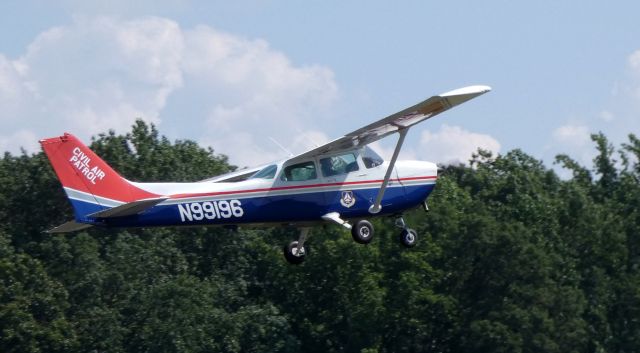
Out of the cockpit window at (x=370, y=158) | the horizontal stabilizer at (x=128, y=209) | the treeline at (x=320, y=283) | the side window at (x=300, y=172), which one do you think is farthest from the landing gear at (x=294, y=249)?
the treeline at (x=320, y=283)

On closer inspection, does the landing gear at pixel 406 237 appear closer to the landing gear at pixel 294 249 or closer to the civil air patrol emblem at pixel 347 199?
the civil air patrol emblem at pixel 347 199

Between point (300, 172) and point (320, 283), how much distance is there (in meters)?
25.8

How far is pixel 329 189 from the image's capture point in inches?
1091

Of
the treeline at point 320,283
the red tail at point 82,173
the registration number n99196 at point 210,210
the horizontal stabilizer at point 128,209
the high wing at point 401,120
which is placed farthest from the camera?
the treeline at point 320,283

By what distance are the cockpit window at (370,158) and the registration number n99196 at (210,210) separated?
2917mm

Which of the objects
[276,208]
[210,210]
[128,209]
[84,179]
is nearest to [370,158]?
[276,208]

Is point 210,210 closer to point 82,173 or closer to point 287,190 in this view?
point 287,190

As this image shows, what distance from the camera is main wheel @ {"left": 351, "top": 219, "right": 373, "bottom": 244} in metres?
28.2

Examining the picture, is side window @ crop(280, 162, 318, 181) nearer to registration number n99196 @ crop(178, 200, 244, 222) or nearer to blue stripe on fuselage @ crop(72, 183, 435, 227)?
blue stripe on fuselage @ crop(72, 183, 435, 227)

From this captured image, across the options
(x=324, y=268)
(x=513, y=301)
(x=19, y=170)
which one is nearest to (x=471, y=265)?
(x=513, y=301)

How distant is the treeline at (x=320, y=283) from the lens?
163 ft

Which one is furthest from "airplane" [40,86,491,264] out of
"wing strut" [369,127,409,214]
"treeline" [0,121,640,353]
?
"treeline" [0,121,640,353]

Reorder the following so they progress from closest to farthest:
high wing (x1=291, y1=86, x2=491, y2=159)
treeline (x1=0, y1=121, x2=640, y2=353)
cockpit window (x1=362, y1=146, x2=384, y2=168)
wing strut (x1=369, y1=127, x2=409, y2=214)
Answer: high wing (x1=291, y1=86, x2=491, y2=159)
wing strut (x1=369, y1=127, x2=409, y2=214)
cockpit window (x1=362, y1=146, x2=384, y2=168)
treeline (x1=0, y1=121, x2=640, y2=353)

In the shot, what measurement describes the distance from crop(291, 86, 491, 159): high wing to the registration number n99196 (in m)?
1.62
